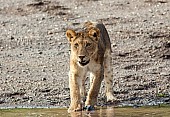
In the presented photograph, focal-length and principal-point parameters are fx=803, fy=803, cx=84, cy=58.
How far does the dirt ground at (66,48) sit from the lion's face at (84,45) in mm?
962

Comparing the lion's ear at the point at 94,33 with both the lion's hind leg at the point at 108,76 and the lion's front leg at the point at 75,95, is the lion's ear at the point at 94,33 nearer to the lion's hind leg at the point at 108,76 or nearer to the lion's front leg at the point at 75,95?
the lion's front leg at the point at 75,95

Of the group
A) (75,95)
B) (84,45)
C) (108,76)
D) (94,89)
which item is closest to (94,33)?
(84,45)

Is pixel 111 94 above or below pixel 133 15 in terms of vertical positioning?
below

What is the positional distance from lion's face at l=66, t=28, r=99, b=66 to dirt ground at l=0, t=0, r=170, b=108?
96cm

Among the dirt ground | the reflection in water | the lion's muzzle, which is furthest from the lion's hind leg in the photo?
the lion's muzzle

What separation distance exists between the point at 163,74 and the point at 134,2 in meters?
5.44

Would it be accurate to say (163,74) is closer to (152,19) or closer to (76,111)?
(76,111)

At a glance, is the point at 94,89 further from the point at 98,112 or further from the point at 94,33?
the point at 94,33

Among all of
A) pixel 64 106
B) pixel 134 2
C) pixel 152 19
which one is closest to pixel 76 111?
pixel 64 106

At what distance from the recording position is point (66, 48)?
1335cm

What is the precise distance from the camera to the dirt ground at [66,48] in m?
10.6

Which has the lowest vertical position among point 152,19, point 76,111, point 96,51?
point 76,111

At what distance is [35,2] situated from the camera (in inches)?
667

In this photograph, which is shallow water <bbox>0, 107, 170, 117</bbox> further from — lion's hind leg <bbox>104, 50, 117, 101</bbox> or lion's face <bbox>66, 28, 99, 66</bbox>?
lion's face <bbox>66, 28, 99, 66</bbox>
